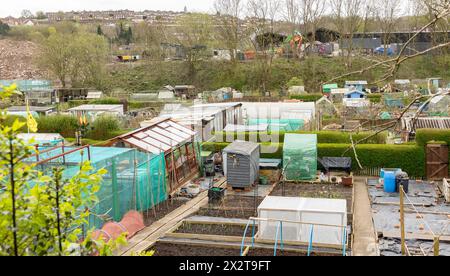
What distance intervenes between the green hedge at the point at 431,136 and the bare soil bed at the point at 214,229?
9927mm

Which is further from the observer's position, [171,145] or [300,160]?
[300,160]

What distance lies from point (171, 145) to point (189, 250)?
6910 millimetres

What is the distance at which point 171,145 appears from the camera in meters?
19.4

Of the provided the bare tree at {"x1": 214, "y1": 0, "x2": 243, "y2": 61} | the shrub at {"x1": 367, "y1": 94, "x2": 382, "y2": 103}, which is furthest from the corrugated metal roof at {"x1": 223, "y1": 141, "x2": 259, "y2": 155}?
the bare tree at {"x1": 214, "y1": 0, "x2": 243, "y2": 61}

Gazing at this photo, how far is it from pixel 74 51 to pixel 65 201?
2118 inches

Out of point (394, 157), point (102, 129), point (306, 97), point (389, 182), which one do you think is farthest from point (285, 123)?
point (306, 97)

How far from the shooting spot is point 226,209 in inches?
663

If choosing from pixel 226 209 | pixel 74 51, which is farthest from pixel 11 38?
pixel 226 209

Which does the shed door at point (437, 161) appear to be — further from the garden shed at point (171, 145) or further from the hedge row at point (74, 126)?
the hedge row at point (74, 126)

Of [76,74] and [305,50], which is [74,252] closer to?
[76,74]

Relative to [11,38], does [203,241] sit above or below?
below

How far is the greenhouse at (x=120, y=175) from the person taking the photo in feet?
47.2

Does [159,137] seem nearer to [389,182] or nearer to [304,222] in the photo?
[304,222]

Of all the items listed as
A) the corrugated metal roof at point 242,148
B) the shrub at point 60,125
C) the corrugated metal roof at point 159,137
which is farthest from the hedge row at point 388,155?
the shrub at point 60,125
